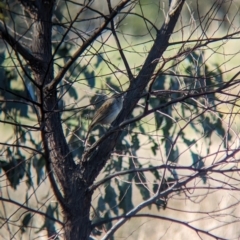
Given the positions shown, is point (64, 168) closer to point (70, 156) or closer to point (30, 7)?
point (70, 156)

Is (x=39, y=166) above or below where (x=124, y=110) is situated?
above

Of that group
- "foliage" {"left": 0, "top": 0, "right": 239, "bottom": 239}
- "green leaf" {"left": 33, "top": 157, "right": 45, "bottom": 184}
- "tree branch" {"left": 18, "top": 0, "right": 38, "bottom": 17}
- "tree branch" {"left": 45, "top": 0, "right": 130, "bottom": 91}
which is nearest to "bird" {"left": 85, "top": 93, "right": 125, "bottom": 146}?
"foliage" {"left": 0, "top": 0, "right": 239, "bottom": 239}

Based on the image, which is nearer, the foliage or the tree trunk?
the foliage

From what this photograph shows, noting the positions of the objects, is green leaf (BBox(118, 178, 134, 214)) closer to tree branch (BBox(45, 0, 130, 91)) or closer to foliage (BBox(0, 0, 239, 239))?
foliage (BBox(0, 0, 239, 239))

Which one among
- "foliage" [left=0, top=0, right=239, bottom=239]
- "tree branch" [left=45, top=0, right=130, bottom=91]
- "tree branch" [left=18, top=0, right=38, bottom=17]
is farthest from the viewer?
"tree branch" [left=18, top=0, right=38, bottom=17]

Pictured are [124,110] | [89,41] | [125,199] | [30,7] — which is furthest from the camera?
[125,199]

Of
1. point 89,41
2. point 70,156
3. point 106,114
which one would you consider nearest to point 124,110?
point 70,156

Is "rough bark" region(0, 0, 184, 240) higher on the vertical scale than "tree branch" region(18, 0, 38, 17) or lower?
lower

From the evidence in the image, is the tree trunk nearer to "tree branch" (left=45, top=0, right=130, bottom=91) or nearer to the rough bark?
the rough bark

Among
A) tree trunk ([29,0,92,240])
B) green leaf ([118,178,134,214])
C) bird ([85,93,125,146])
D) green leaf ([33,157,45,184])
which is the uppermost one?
bird ([85,93,125,146])

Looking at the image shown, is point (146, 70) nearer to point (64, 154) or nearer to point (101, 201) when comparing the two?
point (64, 154)

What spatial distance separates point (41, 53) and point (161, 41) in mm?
611

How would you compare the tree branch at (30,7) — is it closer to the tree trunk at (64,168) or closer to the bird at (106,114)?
the tree trunk at (64,168)

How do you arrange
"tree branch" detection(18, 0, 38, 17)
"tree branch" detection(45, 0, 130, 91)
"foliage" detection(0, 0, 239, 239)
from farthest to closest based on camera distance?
"tree branch" detection(18, 0, 38, 17), "foliage" detection(0, 0, 239, 239), "tree branch" detection(45, 0, 130, 91)
